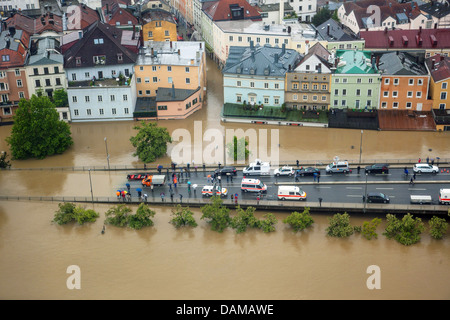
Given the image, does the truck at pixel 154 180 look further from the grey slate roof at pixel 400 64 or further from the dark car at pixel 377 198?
the grey slate roof at pixel 400 64

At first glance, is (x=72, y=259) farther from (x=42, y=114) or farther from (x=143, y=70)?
(x=143, y=70)

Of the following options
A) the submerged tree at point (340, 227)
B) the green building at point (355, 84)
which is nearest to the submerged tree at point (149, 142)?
the submerged tree at point (340, 227)

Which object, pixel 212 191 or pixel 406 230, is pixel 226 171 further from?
pixel 406 230

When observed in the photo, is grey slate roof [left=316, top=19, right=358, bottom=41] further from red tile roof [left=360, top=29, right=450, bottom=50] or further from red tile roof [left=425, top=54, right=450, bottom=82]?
red tile roof [left=425, top=54, right=450, bottom=82]

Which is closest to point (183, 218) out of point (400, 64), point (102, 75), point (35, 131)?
point (35, 131)

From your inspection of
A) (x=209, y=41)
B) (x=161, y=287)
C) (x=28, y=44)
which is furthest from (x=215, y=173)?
(x=209, y=41)

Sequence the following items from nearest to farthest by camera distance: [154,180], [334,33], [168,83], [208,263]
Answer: [208,263] < [154,180] < [168,83] < [334,33]
